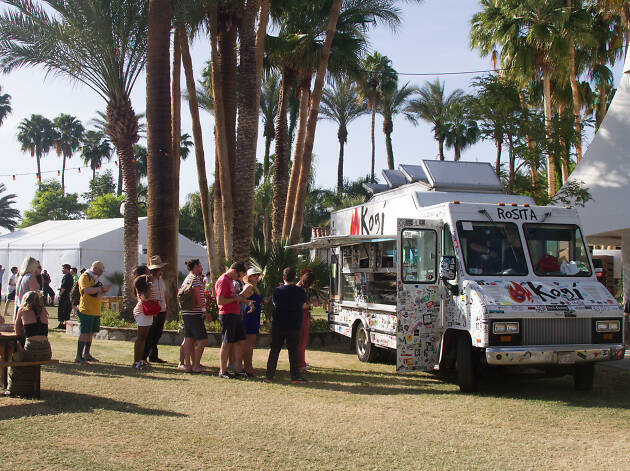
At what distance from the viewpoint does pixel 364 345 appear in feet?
38.8

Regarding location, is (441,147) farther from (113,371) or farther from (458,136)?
(113,371)

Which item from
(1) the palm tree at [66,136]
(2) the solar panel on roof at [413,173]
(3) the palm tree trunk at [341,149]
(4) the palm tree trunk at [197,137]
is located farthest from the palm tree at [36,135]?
(2) the solar panel on roof at [413,173]

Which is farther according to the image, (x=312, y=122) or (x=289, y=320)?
(x=312, y=122)

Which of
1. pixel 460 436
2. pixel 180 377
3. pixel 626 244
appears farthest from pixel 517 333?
pixel 626 244

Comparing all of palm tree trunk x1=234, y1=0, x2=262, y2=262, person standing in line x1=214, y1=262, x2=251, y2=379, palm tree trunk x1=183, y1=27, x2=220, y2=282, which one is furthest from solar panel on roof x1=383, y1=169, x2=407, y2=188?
palm tree trunk x1=183, y1=27, x2=220, y2=282

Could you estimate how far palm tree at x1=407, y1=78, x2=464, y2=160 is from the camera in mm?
48250

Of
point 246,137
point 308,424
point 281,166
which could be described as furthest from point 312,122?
point 308,424

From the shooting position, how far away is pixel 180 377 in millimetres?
9539

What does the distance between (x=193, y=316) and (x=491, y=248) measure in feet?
15.3

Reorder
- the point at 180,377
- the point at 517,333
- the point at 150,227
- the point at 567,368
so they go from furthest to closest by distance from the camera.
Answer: the point at 150,227 → the point at 180,377 → the point at 567,368 → the point at 517,333

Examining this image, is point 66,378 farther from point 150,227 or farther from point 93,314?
point 150,227

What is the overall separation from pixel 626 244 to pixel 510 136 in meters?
4.42

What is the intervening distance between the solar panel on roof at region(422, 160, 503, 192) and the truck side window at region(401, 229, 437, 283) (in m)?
2.25

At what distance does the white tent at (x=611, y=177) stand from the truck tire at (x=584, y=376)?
768cm
